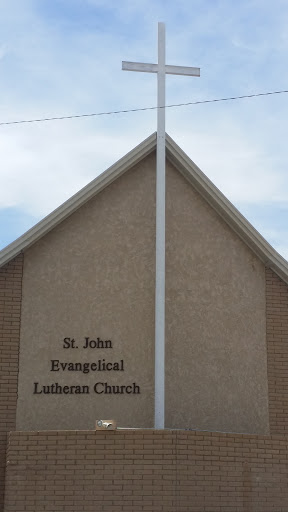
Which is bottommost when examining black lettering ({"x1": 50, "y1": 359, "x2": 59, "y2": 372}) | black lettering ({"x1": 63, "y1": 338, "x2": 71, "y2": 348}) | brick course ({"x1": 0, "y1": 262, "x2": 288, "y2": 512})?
brick course ({"x1": 0, "y1": 262, "x2": 288, "y2": 512})

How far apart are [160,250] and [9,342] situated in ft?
10.1

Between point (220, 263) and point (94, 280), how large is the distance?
2407mm

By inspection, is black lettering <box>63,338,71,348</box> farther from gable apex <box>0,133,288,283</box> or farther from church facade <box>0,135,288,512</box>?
gable apex <box>0,133,288,283</box>

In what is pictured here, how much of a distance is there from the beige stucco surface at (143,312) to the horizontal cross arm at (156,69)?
1.84 metres

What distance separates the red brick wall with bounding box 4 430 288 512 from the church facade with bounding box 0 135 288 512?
532 millimetres

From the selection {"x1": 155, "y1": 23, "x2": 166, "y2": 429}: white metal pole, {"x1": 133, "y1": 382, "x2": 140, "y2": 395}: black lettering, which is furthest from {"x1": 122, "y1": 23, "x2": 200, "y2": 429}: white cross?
{"x1": 133, "y1": 382, "x2": 140, "y2": 395}: black lettering

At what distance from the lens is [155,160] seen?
16438 millimetres

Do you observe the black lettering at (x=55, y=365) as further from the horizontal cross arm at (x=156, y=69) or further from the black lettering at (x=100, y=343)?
the horizontal cross arm at (x=156, y=69)

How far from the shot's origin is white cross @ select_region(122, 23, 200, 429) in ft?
47.6

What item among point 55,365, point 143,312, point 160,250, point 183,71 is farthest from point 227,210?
point 55,365

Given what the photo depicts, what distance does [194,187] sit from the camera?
16.5 meters

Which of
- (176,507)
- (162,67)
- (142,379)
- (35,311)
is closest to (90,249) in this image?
(35,311)

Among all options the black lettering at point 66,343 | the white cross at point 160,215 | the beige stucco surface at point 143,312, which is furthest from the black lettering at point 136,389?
the black lettering at point 66,343

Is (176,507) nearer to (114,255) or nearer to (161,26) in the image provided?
(114,255)
